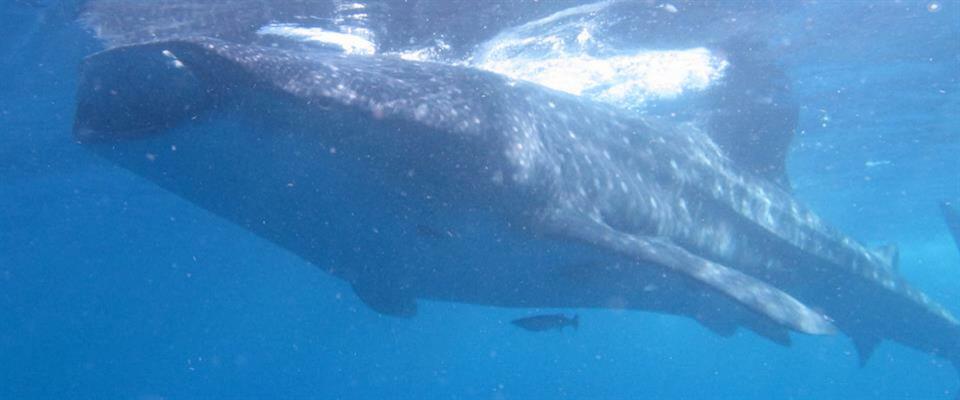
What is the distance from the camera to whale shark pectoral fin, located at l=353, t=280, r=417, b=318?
894 centimetres

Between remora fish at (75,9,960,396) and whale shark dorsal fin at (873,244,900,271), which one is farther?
whale shark dorsal fin at (873,244,900,271)

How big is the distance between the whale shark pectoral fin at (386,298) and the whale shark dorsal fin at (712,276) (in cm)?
332

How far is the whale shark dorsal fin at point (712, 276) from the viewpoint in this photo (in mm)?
6254

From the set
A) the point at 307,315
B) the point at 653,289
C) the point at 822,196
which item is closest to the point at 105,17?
the point at 653,289

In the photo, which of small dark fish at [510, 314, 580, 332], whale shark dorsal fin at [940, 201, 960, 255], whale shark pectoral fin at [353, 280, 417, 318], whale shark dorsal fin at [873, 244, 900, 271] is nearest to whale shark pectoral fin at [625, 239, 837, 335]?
small dark fish at [510, 314, 580, 332]

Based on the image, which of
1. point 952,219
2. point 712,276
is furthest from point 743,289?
point 952,219

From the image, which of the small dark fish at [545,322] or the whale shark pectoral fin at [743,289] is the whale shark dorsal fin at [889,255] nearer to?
the small dark fish at [545,322]

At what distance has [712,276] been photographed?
648cm

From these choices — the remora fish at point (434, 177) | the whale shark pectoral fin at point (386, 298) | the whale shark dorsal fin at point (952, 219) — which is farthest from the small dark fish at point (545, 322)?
the whale shark dorsal fin at point (952, 219)

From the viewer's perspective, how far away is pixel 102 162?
19.9 m

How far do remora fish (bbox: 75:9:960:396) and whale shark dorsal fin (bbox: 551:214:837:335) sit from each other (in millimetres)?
22

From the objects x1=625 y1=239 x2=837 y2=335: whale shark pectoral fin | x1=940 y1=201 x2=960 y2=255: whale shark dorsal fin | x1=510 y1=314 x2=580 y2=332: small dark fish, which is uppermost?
x1=625 y1=239 x2=837 y2=335: whale shark pectoral fin

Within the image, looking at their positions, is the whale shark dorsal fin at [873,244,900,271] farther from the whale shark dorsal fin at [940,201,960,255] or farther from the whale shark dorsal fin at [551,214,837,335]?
the whale shark dorsal fin at [551,214,837,335]

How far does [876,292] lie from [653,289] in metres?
6.24
